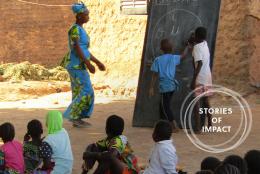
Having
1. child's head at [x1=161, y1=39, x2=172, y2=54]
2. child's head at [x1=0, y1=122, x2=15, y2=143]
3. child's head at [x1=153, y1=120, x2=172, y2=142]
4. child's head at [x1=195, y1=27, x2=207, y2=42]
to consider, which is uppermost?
child's head at [x1=195, y1=27, x2=207, y2=42]

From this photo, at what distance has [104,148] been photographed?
4.52m

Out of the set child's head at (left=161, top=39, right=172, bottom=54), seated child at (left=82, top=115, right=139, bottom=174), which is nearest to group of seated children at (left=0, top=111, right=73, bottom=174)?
seated child at (left=82, top=115, right=139, bottom=174)

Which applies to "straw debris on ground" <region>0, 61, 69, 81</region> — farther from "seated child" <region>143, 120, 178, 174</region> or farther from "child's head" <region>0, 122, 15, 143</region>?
"seated child" <region>143, 120, 178, 174</region>

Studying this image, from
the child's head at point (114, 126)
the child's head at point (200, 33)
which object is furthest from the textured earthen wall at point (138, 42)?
the child's head at point (114, 126)

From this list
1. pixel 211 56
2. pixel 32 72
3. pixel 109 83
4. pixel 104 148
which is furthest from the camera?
pixel 32 72

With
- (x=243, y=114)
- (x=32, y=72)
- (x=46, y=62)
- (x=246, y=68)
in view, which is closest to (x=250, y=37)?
(x=246, y=68)

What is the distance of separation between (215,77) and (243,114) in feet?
7.72

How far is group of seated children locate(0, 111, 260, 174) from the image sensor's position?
4363 mm

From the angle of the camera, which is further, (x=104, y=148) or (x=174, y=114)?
(x=174, y=114)

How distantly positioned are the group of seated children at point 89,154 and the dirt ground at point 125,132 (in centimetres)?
62

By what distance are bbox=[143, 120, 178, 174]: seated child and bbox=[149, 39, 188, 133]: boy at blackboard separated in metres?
2.58

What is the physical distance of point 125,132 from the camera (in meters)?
7.29

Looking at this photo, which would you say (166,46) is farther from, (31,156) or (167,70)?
(31,156)

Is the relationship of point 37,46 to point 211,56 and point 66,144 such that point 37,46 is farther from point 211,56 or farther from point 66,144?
point 66,144
